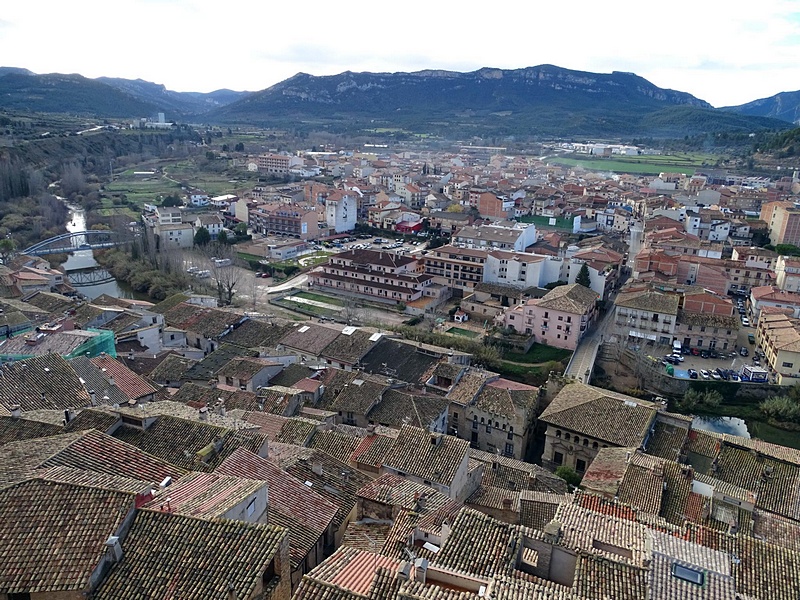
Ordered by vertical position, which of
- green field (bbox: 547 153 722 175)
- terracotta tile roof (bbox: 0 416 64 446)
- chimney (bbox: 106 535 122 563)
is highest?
green field (bbox: 547 153 722 175)

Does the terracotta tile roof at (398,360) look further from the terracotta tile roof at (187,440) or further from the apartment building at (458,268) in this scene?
the apartment building at (458,268)

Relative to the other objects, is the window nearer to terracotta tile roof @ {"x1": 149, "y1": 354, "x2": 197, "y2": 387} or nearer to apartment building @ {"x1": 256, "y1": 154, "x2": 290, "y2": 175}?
terracotta tile roof @ {"x1": 149, "y1": 354, "x2": 197, "y2": 387}

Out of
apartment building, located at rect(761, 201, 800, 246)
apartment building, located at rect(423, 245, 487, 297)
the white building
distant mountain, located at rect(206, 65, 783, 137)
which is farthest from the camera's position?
distant mountain, located at rect(206, 65, 783, 137)

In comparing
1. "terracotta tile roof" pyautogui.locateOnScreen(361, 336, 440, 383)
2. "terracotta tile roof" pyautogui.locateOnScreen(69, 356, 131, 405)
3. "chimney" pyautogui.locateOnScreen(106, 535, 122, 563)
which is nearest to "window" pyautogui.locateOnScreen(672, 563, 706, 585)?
"chimney" pyautogui.locateOnScreen(106, 535, 122, 563)

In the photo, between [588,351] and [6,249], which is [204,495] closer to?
[588,351]

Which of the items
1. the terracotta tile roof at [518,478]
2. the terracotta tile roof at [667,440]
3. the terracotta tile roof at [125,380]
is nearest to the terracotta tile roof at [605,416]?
the terracotta tile roof at [667,440]


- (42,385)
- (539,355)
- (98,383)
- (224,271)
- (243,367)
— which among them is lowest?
(539,355)

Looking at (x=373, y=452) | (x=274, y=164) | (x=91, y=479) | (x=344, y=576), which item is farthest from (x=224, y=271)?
(x=274, y=164)
